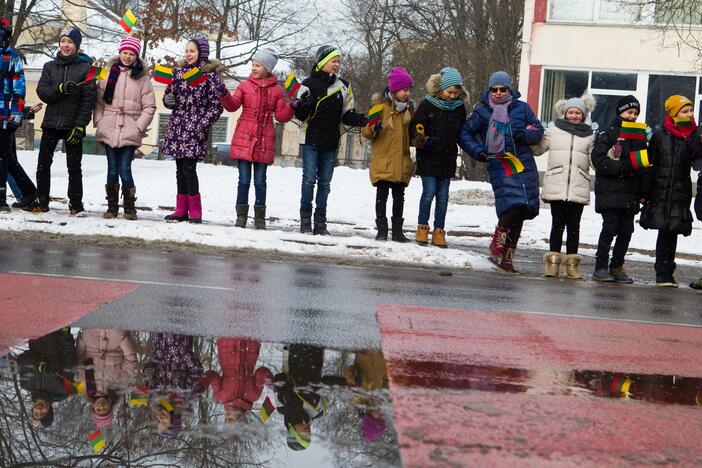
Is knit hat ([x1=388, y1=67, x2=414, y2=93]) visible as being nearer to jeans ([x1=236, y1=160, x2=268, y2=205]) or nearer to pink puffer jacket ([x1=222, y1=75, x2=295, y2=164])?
pink puffer jacket ([x1=222, y1=75, x2=295, y2=164])

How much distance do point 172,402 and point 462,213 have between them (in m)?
14.0

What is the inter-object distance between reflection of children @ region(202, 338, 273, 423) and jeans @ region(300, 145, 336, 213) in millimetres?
6897

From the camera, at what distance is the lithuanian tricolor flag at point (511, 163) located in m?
11.3

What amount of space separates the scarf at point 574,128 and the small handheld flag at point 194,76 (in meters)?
4.09

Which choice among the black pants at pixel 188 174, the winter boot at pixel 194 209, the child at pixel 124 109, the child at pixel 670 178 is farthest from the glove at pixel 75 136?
the child at pixel 670 178

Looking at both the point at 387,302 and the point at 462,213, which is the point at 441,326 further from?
the point at 462,213

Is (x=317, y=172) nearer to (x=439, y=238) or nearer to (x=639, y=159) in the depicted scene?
(x=439, y=238)

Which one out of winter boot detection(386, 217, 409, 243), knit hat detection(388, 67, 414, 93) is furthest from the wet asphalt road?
knit hat detection(388, 67, 414, 93)

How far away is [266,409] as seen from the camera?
A: 448cm

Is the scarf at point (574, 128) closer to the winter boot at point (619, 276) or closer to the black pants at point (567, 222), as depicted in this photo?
the black pants at point (567, 222)

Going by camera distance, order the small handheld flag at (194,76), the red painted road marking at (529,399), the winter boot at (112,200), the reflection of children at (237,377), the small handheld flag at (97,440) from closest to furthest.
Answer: the small handheld flag at (97,440) → the red painted road marking at (529,399) → the reflection of children at (237,377) → the small handheld flag at (194,76) → the winter boot at (112,200)

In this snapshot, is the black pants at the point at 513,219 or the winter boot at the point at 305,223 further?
the winter boot at the point at 305,223

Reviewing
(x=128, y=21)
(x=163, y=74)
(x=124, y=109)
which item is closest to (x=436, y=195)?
(x=163, y=74)

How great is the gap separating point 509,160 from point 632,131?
49.7 inches
